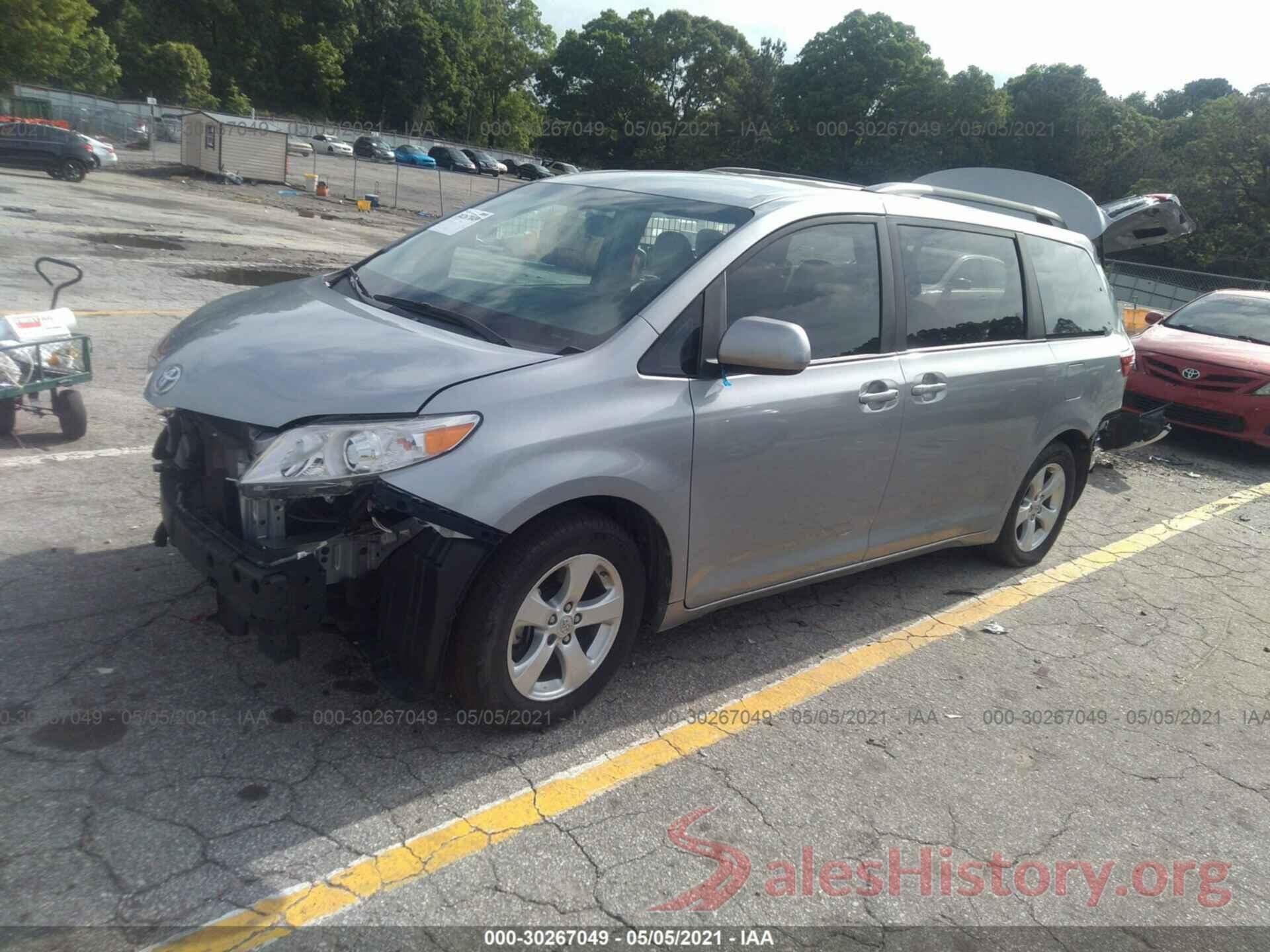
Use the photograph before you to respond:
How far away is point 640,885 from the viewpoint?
2.72 meters

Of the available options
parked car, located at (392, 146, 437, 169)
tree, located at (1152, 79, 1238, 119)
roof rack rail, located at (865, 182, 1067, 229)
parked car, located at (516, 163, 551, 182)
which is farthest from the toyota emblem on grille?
tree, located at (1152, 79, 1238, 119)

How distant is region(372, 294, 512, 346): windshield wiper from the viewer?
131 inches

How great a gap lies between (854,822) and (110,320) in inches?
306

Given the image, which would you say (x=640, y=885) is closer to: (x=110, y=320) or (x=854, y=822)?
(x=854, y=822)

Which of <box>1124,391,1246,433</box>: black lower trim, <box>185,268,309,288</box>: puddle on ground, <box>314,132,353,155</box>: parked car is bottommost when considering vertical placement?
<box>1124,391,1246,433</box>: black lower trim

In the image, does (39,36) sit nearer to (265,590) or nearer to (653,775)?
(265,590)

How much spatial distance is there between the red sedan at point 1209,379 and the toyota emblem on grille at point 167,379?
29.5ft

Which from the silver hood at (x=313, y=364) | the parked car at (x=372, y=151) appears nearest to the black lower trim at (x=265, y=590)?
the silver hood at (x=313, y=364)

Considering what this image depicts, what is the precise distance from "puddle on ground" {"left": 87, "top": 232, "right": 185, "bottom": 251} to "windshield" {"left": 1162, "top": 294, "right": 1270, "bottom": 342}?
1279cm

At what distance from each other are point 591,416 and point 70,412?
12.3 feet

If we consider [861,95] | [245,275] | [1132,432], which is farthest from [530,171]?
[1132,432]

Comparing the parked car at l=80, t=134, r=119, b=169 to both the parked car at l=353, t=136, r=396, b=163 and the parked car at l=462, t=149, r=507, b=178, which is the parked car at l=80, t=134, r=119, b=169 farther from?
the parked car at l=462, t=149, r=507, b=178

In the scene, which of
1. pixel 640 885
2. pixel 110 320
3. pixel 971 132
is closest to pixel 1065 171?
pixel 971 132

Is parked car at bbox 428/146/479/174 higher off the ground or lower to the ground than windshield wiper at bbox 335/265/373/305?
higher
